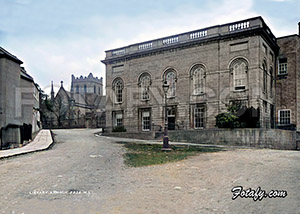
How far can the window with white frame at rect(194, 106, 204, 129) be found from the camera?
2715 cm

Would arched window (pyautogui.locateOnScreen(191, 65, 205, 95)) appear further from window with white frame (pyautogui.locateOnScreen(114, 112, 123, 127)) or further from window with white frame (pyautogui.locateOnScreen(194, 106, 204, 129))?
window with white frame (pyautogui.locateOnScreen(114, 112, 123, 127))

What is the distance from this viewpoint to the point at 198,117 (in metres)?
27.4

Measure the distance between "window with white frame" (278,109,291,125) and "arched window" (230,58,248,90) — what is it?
5.97m

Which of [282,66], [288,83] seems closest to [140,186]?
[288,83]

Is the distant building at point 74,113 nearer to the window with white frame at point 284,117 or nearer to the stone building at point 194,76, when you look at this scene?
the stone building at point 194,76

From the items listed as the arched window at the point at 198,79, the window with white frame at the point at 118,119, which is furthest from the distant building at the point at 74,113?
the arched window at the point at 198,79

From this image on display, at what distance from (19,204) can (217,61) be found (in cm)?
2341

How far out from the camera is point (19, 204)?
5992 mm

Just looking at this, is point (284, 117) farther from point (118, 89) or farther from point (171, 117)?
point (118, 89)

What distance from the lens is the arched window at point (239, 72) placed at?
25.2 meters

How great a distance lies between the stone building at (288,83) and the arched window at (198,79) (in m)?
7.86

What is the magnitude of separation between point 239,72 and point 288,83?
20.1 ft

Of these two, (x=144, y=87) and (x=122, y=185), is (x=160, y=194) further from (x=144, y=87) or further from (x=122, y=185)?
(x=144, y=87)

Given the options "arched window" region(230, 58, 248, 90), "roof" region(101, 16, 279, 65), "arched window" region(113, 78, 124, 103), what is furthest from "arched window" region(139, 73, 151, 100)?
"arched window" region(230, 58, 248, 90)
